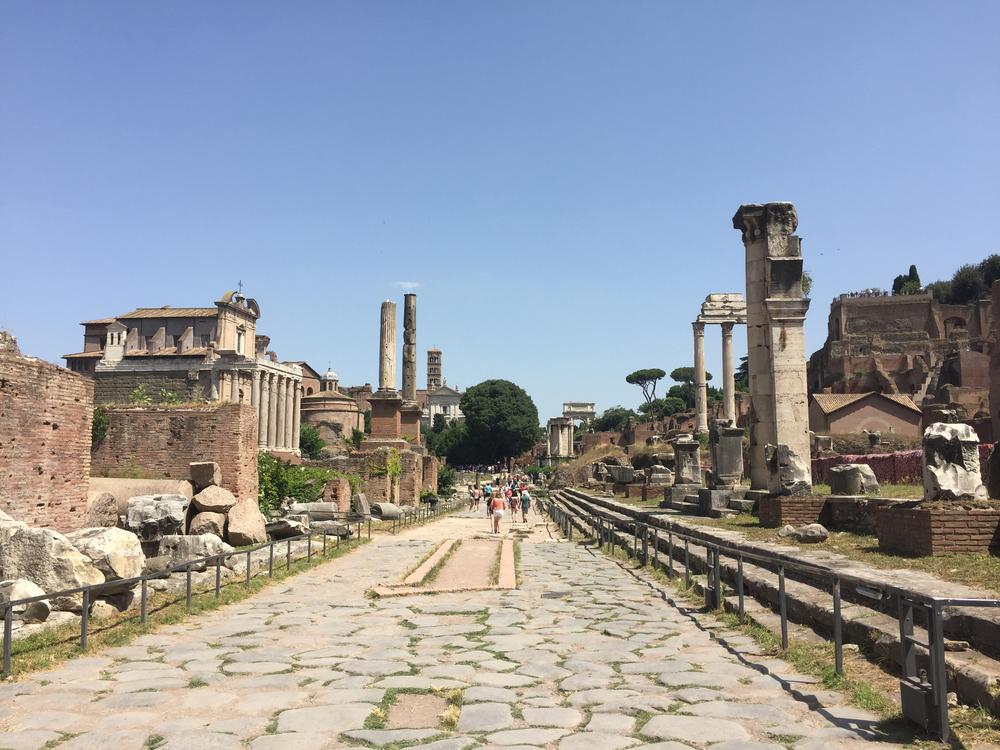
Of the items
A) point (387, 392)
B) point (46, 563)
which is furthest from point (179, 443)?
point (387, 392)

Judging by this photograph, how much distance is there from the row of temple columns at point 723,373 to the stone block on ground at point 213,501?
22.2 m

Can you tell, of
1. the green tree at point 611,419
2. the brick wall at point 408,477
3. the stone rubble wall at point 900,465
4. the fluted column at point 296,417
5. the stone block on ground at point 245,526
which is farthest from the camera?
the green tree at point 611,419

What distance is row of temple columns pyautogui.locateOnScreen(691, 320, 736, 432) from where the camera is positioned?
3441cm

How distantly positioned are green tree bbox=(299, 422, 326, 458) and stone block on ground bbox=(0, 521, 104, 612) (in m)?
68.1

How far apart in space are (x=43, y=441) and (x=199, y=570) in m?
2.61

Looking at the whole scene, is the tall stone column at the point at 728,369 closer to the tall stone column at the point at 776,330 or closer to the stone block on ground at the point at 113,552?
the tall stone column at the point at 776,330

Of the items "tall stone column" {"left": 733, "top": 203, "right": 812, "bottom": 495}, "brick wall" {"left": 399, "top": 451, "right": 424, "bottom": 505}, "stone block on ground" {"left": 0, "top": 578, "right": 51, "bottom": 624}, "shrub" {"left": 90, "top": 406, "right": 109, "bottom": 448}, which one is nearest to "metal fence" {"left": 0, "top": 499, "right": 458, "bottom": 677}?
"stone block on ground" {"left": 0, "top": 578, "right": 51, "bottom": 624}

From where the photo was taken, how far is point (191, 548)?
11.0 meters

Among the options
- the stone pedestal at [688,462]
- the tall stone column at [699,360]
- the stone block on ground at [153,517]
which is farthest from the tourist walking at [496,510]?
the tall stone column at [699,360]

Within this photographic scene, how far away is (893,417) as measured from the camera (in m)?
46.3

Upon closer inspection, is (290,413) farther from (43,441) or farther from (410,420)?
(43,441)

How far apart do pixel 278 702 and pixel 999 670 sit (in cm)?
393

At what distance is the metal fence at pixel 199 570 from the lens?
5418mm

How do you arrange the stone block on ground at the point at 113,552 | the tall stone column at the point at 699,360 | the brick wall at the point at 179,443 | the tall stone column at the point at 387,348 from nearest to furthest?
the stone block on ground at the point at 113,552, the brick wall at the point at 179,443, the tall stone column at the point at 387,348, the tall stone column at the point at 699,360
